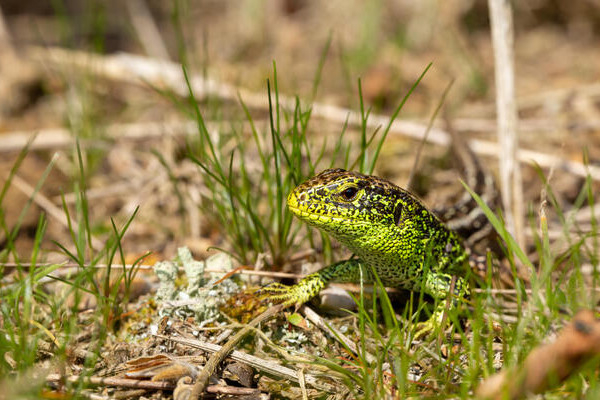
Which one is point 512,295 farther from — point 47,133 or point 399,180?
point 47,133

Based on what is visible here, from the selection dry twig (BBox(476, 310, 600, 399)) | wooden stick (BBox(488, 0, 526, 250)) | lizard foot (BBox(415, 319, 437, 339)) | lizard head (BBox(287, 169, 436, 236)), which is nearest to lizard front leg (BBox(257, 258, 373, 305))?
lizard head (BBox(287, 169, 436, 236))

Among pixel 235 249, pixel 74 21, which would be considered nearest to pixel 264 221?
pixel 235 249

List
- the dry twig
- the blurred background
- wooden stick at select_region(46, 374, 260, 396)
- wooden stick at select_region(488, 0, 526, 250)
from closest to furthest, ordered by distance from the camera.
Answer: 1. the dry twig
2. wooden stick at select_region(46, 374, 260, 396)
3. wooden stick at select_region(488, 0, 526, 250)
4. the blurred background

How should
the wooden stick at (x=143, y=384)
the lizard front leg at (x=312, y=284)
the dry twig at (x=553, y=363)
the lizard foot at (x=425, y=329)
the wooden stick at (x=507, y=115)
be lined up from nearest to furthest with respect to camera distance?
the dry twig at (x=553, y=363)
the wooden stick at (x=143, y=384)
the lizard foot at (x=425, y=329)
the lizard front leg at (x=312, y=284)
the wooden stick at (x=507, y=115)

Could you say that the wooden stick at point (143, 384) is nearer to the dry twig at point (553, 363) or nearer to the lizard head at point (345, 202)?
the lizard head at point (345, 202)

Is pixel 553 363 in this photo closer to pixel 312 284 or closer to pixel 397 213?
pixel 397 213

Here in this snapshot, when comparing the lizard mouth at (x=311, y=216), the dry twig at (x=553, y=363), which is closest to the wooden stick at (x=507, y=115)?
the lizard mouth at (x=311, y=216)

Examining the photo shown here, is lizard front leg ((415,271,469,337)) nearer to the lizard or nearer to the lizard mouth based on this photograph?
the lizard
